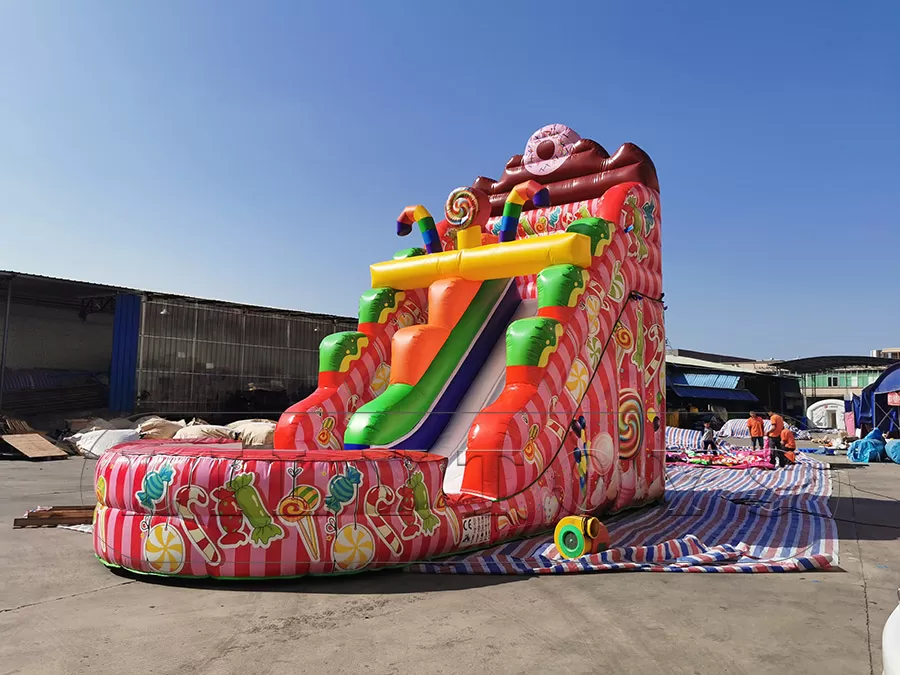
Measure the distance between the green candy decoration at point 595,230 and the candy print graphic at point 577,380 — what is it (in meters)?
1.06

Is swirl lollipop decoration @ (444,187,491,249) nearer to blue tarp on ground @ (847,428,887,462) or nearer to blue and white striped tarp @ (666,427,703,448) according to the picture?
blue and white striped tarp @ (666,427,703,448)

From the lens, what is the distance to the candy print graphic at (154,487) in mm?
3889

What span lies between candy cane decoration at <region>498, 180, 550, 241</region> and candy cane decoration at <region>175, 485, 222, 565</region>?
13.0ft

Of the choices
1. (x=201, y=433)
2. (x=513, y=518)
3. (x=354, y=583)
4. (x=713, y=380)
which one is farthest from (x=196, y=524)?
(x=713, y=380)

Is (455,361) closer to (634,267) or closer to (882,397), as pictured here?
(634,267)

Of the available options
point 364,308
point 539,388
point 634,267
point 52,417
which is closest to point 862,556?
point 539,388

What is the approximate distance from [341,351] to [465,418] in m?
1.49

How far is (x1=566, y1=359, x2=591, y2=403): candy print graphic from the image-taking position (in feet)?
18.4

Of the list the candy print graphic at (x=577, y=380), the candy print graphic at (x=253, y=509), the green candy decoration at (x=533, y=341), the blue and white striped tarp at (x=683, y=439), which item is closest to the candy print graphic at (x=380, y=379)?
the green candy decoration at (x=533, y=341)

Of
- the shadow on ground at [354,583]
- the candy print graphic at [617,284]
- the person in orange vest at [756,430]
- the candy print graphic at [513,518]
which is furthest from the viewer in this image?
the person in orange vest at [756,430]

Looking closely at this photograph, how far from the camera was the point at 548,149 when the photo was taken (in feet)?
27.0

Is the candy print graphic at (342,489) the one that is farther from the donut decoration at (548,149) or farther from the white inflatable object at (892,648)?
the donut decoration at (548,149)

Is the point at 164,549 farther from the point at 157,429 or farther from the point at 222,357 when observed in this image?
the point at 222,357

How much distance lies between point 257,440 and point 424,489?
863cm
